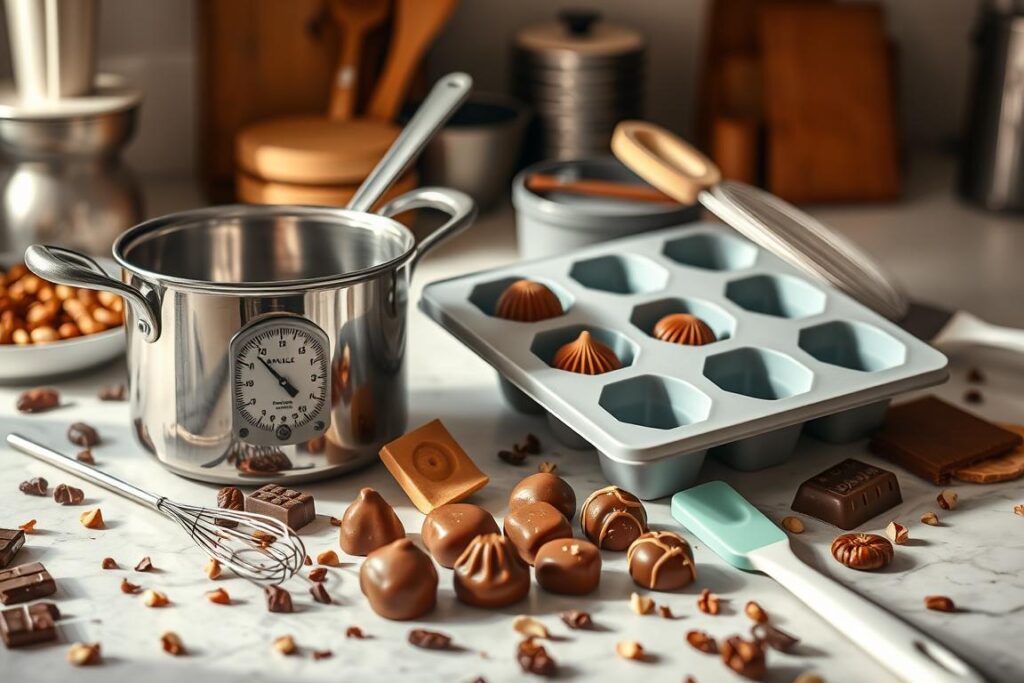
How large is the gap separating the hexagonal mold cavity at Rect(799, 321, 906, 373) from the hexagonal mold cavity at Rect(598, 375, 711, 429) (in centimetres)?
14

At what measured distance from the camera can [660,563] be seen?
0.74 metres

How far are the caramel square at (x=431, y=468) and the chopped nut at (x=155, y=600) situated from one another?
176 mm

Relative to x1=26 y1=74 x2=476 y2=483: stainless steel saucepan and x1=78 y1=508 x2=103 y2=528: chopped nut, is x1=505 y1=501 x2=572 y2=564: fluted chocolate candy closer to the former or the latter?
x1=26 y1=74 x2=476 y2=483: stainless steel saucepan

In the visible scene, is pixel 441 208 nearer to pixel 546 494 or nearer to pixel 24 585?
pixel 546 494

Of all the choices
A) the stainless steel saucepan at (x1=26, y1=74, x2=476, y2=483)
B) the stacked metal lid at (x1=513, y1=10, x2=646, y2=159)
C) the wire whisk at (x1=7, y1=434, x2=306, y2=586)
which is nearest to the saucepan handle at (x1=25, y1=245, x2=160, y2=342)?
the stainless steel saucepan at (x1=26, y1=74, x2=476, y2=483)

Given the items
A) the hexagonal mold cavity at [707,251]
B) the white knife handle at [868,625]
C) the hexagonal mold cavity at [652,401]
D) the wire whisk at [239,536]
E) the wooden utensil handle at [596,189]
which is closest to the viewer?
the white knife handle at [868,625]

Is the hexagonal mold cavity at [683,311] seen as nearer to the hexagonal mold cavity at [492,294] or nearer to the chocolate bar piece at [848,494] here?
the hexagonal mold cavity at [492,294]

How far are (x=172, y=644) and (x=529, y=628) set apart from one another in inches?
7.7

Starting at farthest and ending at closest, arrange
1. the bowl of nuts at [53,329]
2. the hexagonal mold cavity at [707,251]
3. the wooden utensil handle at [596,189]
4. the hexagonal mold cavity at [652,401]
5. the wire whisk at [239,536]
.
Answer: the wooden utensil handle at [596,189], the hexagonal mold cavity at [707,251], the bowl of nuts at [53,329], the hexagonal mold cavity at [652,401], the wire whisk at [239,536]

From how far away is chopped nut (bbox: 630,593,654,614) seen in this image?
72 centimetres

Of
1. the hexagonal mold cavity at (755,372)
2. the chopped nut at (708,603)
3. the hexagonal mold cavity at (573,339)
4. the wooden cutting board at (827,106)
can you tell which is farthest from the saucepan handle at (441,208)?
the wooden cutting board at (827,106)

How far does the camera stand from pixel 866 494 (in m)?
0.82

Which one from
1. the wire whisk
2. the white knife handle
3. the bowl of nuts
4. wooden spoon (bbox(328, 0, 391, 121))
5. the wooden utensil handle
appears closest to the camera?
the white knife handle

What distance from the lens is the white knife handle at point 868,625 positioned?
→ 0.64m
